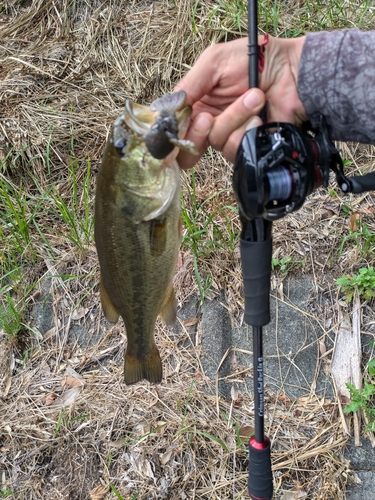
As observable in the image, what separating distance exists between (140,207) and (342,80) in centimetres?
107

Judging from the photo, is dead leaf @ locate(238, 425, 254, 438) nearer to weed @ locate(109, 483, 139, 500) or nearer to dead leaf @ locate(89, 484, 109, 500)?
weed @ locate(109, 483, 139, 500)

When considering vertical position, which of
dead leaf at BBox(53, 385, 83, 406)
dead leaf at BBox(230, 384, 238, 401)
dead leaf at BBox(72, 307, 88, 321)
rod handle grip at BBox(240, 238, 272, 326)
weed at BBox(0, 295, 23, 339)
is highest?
rod handle grip at BBox(240, 238, 272, 326)

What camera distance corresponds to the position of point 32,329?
3551 millimetres

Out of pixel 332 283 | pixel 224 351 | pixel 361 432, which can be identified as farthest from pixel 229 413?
pixel 332 283

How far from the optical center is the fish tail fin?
7.70 ft

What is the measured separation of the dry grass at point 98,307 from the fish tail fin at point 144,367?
73 centimetres

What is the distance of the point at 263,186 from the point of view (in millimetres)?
1680

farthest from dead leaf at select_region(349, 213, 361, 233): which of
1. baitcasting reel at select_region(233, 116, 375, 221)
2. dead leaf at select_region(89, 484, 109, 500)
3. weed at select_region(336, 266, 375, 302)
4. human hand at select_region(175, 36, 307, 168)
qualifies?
dead leaf at select_region(89, 484, 109, 500)

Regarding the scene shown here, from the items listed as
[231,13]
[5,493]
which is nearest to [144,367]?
[5,493]

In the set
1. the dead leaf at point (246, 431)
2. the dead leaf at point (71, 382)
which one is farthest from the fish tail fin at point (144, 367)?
the dead leaf at point (71, 382)

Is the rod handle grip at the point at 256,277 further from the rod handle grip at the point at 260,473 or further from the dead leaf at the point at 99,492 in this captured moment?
the dead leaf at the point at 99,492

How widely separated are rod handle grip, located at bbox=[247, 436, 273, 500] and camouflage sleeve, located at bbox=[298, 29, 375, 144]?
1457mm

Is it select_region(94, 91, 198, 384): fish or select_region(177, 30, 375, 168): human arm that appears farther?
select_region(177, 30, 375, 168): human arm

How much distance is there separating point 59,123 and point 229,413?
9.40ft
